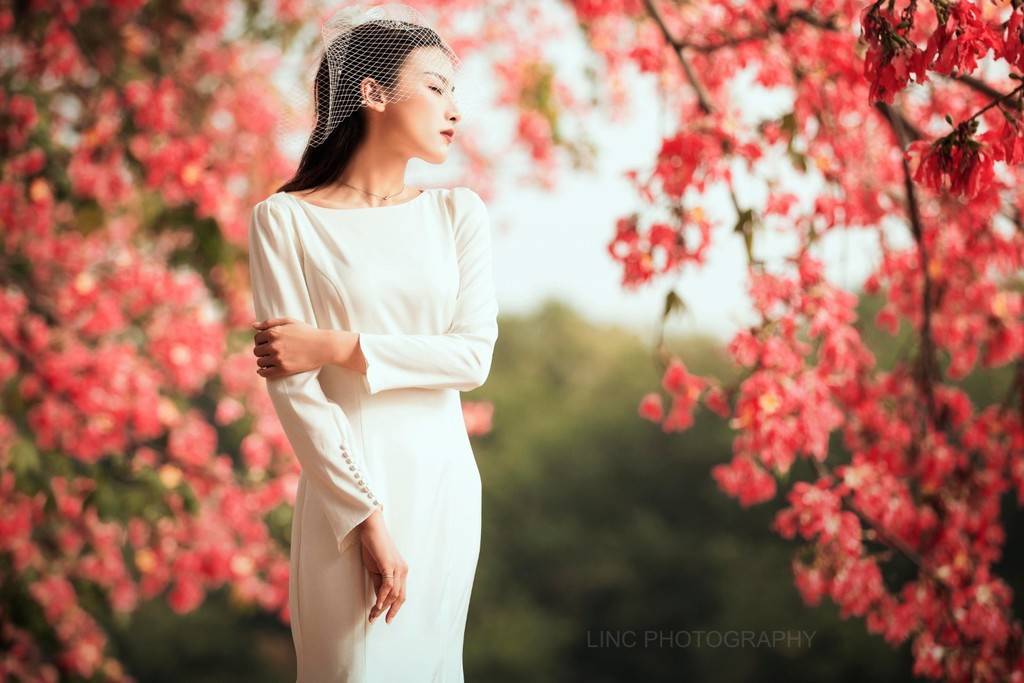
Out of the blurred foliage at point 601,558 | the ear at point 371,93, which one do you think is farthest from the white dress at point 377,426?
the blurred foliage at point 601,558

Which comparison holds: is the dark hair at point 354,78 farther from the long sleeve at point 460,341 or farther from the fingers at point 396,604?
the fingers at point 396,604

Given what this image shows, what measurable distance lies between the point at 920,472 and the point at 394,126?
6.17 feet

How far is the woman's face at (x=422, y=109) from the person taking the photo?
5.08ft

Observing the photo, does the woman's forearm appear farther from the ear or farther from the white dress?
the ear

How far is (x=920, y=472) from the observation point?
9.36 ft

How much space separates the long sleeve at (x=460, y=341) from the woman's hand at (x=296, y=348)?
4 cm

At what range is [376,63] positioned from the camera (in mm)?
1548

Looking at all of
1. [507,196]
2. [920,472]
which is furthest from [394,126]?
[507,196]

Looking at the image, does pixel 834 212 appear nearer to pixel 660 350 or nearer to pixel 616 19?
pixel 660 350

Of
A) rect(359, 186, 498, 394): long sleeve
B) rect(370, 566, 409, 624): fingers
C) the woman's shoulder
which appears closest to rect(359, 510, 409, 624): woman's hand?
rect(370, 566, 409, 624): fingers

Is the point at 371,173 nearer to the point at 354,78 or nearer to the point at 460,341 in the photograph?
the point at 354,78

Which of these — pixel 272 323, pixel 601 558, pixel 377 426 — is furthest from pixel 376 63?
pixel 601 558

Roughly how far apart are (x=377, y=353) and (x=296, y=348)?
103mm

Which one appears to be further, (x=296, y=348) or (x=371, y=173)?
(x=371, y=173)
